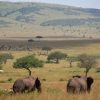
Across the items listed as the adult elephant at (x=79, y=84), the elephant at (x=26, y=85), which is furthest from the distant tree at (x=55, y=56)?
the elephant at (x=26, y=85)

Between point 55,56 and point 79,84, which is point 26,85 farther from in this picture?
point 55,56

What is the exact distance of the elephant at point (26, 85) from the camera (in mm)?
17703

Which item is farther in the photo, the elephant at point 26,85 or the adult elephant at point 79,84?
the adult elephant at point 79,84

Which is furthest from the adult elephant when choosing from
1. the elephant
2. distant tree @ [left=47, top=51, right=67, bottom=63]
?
distant tree @ [left=47, top=51, right=67, bottom=63]

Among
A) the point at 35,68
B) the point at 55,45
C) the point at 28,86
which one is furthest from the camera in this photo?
the point at 55,45

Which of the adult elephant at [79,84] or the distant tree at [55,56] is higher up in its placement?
the adult elephant at [79,84]

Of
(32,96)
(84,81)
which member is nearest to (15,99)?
(32,96)

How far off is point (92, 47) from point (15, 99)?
537 feet

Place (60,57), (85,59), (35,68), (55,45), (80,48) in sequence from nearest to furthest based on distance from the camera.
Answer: (35,68) < (85,59) < (60,57) < (80,48) < (55,45)

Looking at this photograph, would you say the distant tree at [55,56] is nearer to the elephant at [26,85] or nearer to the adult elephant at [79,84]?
the adult elephant at [79,84]

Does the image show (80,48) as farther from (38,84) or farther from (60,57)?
(38,84)

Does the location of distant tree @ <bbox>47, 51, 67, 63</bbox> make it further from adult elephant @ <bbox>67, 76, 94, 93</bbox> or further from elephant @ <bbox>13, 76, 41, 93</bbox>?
elephant @ <bbox>13, 76, 41, 93</bbox>

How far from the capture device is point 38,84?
19000 mm

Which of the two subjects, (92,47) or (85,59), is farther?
(92,47)
